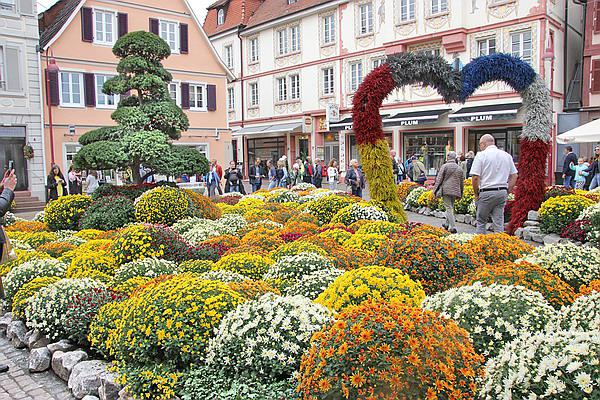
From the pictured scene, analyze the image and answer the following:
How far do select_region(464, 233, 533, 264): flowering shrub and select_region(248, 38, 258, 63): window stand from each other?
33376 millimetres

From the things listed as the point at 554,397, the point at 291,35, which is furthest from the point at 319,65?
the point at 554,397

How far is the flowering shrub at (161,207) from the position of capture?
35.6 ft

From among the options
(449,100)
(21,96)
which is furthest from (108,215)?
(21,96)

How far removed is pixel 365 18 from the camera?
2989cm

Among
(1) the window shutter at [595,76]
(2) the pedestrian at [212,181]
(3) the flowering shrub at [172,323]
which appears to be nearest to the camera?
(3) the flowering shrub at [172,323]

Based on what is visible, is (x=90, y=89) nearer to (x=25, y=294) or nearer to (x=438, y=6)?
(x=438, y=6)

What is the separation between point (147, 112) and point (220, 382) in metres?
11.1

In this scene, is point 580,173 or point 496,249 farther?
point 580,173

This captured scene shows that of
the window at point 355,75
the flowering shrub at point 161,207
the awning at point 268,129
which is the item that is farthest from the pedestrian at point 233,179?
the awning at point 268,129

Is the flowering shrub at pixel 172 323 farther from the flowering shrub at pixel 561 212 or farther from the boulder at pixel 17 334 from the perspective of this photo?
the flowering shrub at pixel 561 212

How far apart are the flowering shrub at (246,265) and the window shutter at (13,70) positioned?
2153 cm

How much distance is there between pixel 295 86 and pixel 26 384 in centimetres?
3158

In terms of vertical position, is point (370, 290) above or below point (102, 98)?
below

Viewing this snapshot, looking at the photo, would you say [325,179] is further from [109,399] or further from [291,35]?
[109,399]
